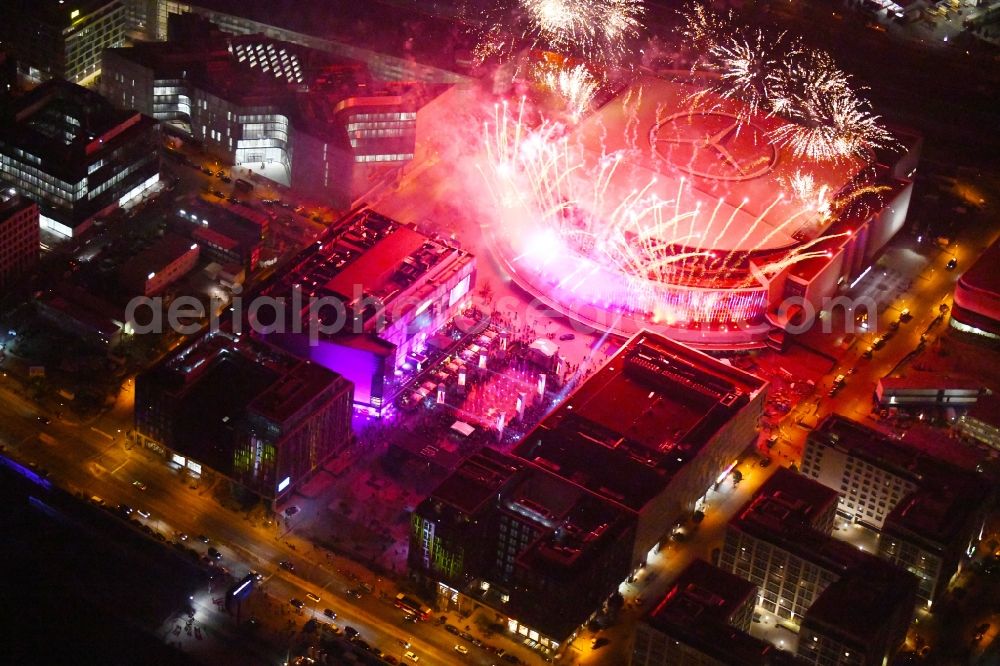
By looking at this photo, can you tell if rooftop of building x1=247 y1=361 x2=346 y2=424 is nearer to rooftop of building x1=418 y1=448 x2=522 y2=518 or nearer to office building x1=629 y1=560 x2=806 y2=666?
rooftop of building x1=418 y1=448 x2=522 y2=518

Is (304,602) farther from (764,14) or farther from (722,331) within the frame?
(764,14)

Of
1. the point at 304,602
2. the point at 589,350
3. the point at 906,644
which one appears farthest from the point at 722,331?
the point at 304,602

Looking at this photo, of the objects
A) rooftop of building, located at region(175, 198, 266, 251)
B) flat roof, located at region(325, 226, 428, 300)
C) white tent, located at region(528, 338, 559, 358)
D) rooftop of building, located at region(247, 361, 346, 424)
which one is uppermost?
flat roof, located at region(325, 226, 428, 300)

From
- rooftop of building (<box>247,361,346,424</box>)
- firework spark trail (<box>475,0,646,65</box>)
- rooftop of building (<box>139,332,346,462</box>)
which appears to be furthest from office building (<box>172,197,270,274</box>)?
firework spark trail (<box>475,0,646,65</box>)

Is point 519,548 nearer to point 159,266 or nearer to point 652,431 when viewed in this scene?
point 652,431

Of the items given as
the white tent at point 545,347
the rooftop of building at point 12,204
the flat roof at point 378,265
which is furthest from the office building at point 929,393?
the rooftop of building at point 12,204

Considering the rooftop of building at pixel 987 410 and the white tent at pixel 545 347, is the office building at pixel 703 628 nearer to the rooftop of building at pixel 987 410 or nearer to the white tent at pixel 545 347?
the white tent at pixel 545 347
